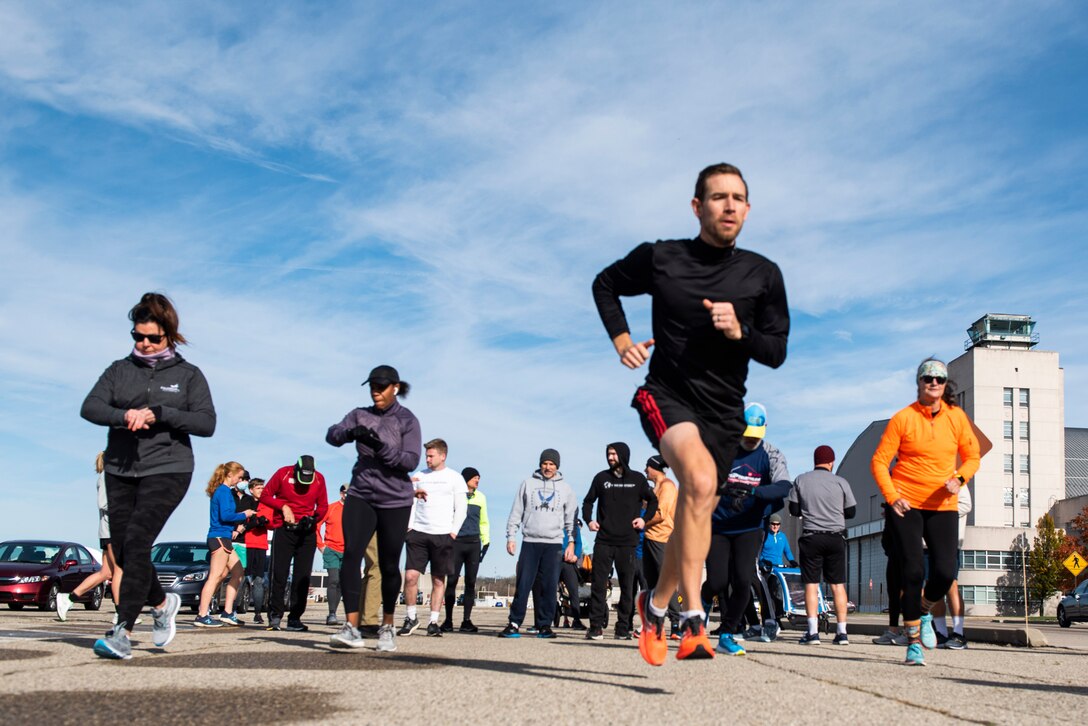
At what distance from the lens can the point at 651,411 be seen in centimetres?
514

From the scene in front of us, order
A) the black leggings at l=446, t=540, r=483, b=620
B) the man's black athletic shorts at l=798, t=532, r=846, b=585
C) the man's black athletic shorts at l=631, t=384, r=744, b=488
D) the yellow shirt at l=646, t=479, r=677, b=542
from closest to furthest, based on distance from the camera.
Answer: the man's black athletic shorts at l=631, t=384, r=744, b=488 → the man's black athletic shorts at l=798, t=532, r=846, b=585 → the yellow shirt at l=646, t=479, r=677, b=542 → the black leggings at l=446, t=540, r=483, b=620

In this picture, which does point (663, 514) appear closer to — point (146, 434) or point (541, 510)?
point (541, 510)

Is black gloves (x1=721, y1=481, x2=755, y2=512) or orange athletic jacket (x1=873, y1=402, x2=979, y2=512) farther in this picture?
black gloves (x1=721, y1=481, x2=755, y2=512)

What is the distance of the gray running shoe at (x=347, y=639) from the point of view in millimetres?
7363

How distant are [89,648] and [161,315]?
2.04 metres

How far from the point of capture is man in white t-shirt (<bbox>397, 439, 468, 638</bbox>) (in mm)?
11969

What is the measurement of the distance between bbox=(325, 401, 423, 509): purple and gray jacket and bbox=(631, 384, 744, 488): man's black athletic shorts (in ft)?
9.71

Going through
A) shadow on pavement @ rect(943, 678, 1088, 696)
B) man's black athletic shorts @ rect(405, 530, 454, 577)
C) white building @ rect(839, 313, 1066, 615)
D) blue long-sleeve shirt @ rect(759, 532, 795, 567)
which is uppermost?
white building @ rect(839, 313, 1066, 615)

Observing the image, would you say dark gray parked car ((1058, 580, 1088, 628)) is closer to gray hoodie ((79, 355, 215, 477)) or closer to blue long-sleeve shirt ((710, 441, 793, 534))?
blue long-sleeve shirt ((710, 441, 793, 534))

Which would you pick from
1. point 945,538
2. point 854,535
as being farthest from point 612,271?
point 854,535

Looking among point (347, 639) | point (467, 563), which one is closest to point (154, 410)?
point (347, 639)

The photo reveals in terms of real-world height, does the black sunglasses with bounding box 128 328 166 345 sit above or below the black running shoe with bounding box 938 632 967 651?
above

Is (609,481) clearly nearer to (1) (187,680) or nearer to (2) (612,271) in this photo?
(2) (612,271)

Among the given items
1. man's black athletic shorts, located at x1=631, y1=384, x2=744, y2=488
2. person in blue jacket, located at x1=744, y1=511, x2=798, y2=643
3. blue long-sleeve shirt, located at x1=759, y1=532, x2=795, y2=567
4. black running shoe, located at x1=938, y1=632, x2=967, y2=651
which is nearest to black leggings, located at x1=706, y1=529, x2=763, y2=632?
person in blue jacket, located at x1=744, y1=511, x2=798, y2=643
